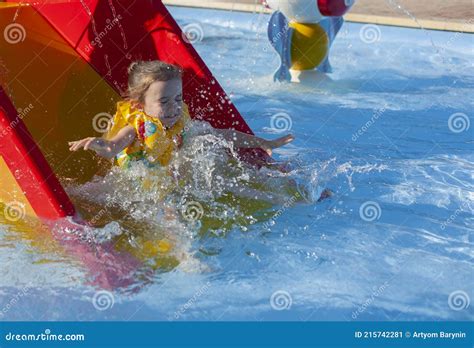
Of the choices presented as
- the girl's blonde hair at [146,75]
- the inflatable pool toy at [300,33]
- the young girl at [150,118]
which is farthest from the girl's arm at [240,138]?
the inflatable pool toy at [300,33]

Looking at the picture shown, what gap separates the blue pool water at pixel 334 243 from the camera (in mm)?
2676

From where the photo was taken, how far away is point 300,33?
5.37 metres

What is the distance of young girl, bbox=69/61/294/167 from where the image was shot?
313cm

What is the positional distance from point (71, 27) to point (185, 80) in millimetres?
586

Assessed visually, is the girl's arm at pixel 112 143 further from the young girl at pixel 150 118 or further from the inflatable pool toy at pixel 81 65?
the inflatable pool toy at pixel 81 65

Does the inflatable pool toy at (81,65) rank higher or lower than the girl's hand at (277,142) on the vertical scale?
higher

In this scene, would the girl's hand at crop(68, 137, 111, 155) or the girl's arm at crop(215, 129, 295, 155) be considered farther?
the girl's arm at crop(215, 129, 295, 155)

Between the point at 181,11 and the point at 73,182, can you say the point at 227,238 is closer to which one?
the point at 73,182

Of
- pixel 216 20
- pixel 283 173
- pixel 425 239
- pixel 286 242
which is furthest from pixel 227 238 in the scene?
pixel 216 20

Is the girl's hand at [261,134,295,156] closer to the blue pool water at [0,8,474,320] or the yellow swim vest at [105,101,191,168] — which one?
the blue pool water at [0,8,474,320]

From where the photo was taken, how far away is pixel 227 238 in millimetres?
3059

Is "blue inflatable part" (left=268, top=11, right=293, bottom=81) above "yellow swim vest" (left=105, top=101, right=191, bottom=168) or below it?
below

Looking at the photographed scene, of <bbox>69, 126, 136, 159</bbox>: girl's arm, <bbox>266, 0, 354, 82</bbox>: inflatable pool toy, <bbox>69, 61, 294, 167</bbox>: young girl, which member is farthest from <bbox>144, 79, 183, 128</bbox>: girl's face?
<bbox>266, 0, 354, 82</bbox>: inflatable pool toy

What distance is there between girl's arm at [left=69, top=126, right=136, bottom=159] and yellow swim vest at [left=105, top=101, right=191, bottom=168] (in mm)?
39
